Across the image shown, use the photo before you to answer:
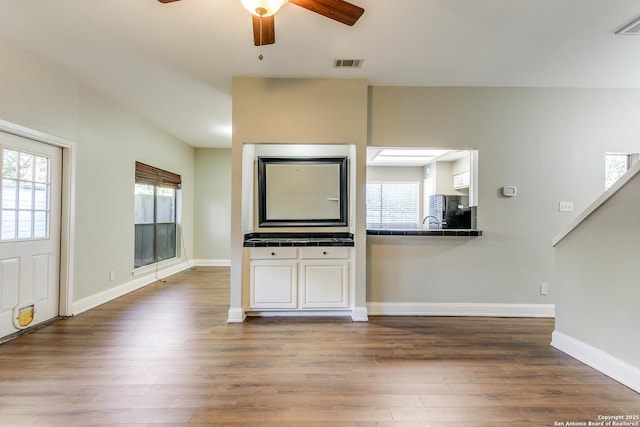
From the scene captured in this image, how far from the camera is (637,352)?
81.1 inches

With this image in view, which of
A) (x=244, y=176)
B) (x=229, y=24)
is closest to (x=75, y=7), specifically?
(x=229, y=24)

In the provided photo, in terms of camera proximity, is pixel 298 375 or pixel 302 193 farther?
pixel 302 193

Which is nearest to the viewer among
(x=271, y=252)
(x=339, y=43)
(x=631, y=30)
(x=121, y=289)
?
(x=631, y=30)

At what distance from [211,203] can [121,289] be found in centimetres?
275

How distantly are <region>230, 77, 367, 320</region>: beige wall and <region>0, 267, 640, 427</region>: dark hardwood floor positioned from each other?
0.68 m

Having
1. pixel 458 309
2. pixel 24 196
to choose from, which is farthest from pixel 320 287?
pixel 24 196

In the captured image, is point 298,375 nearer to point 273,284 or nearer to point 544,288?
point 273,284

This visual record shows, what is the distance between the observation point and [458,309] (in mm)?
3547

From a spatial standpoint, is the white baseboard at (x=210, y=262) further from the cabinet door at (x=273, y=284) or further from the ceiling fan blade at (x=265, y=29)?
the ceiling fan blade at (x=265, y=29)

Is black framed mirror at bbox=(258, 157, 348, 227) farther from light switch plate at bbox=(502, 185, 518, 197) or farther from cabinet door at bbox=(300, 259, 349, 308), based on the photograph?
light switch plate at bbox=(502, 185, 518, 197)

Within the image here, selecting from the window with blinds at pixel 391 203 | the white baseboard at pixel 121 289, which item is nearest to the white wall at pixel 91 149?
the white baseboard at pixel 121 289

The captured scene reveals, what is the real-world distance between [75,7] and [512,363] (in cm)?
418

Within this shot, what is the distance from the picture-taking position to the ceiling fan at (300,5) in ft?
5.48

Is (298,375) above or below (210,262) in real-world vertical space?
below
